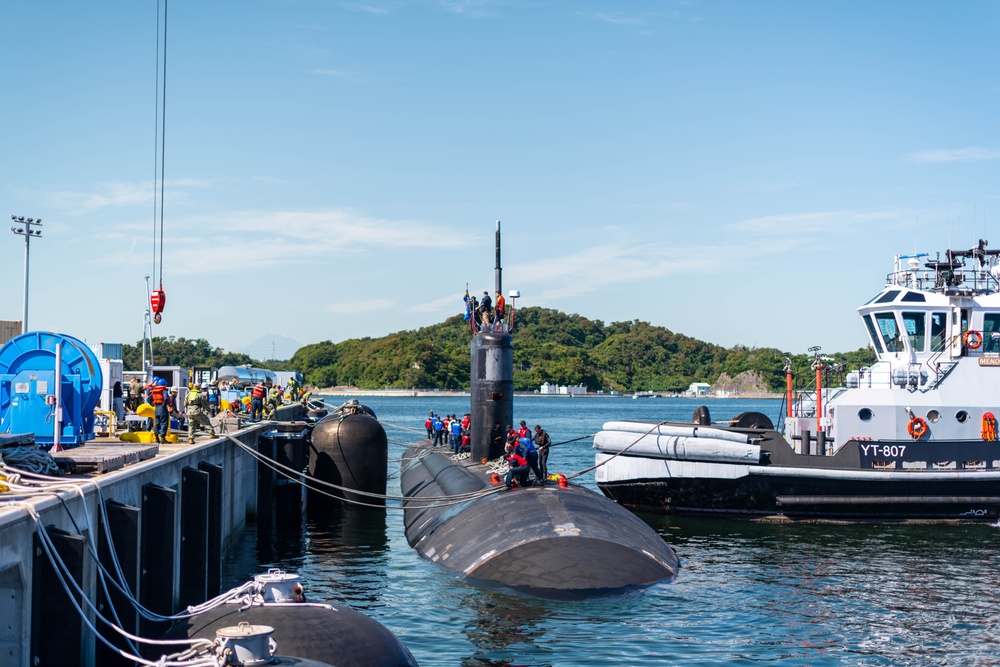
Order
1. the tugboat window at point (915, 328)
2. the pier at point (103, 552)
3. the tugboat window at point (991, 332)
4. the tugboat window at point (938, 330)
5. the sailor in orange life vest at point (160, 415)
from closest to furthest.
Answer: the pier at point (103, 552), the sailor in orange life vest at point (160, 415), the tugboat window at point (991, 332), the tugboat window at point (938, 330), the tugboat window at point (915, 328)

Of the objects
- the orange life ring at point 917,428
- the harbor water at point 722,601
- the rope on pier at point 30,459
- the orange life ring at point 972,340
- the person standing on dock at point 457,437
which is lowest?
the harbor water at point 722,601

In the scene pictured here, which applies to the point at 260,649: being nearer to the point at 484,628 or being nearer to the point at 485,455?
the point at 484,628

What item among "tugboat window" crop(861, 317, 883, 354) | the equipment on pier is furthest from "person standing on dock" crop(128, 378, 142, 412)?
"tugboat window" crop(861, 317, 883, 354)

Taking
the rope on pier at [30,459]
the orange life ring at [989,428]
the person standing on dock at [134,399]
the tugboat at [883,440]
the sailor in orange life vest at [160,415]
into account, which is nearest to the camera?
the rope on pier at [30,459]

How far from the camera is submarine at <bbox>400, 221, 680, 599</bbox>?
19.0 metres

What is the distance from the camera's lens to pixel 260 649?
30.0 feet

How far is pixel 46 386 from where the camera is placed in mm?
19781

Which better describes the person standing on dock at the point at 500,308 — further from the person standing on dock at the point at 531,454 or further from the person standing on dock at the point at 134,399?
the person standing on dock at the point at 134,399

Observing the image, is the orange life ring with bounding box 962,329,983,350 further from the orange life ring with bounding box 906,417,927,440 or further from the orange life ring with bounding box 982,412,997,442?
the orange life ring with bounding box 906,417,927,440

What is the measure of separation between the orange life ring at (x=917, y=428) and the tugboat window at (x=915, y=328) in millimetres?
3496

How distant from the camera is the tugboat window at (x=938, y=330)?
36.5m

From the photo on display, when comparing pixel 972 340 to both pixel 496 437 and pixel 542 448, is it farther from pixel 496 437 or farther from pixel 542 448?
pixel 542 448

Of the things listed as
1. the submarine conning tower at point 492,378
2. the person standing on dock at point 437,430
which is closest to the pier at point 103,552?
the submarine conning tower at point 492,378

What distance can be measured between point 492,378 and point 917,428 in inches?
648
